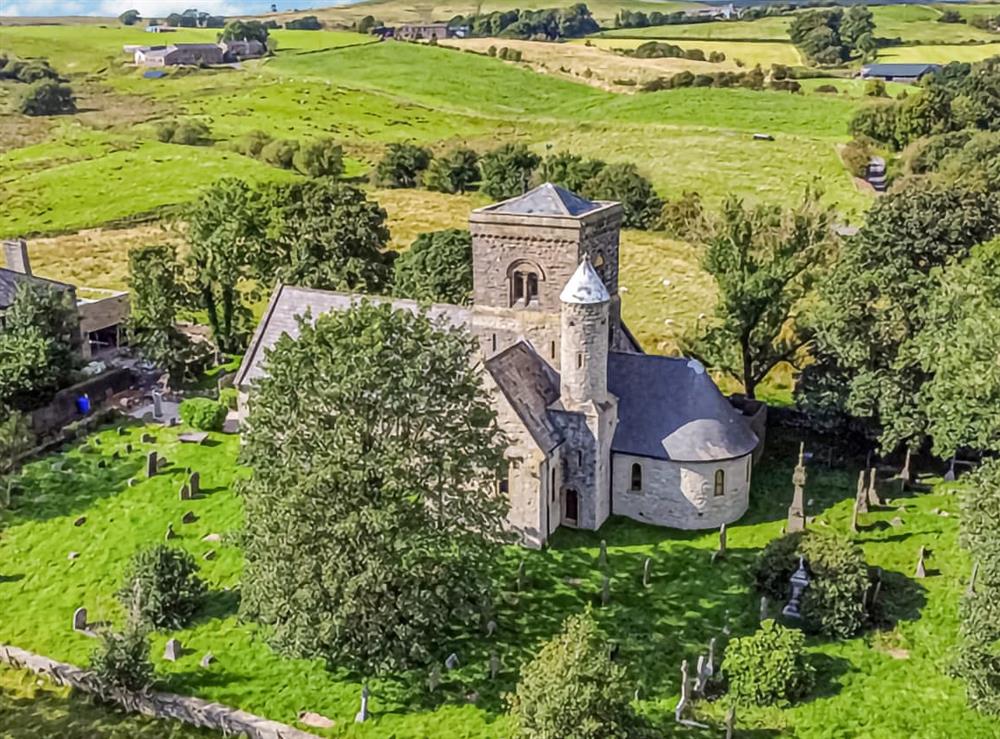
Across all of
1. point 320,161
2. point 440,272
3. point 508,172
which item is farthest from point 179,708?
point 320,161

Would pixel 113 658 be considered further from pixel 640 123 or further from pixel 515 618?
pixel 640 123

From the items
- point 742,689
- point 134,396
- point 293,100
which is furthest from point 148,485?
point 293,100

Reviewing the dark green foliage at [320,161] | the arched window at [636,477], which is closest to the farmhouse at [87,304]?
the arched window at [636,477]

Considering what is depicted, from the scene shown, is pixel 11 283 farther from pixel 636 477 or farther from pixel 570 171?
pixel 570 171

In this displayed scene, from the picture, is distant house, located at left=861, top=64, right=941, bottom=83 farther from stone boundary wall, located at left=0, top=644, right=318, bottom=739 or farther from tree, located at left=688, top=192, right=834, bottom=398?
stone boundary wall, located at left=0, top=644, right=318, bottom=739

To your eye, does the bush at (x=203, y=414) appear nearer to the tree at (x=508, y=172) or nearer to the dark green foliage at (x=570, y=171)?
the dark green foliage at (x=570, y=171)

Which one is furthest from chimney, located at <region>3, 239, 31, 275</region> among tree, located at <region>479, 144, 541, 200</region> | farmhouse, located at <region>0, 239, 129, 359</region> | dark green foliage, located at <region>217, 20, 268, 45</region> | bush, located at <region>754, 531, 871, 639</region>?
dark green foliage, located at <region>217, 20, 268, 45</region>
